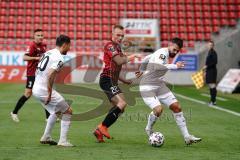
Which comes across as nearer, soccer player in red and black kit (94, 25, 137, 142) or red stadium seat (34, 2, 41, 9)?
soccer player in red and black kit (94, 25, 137, 142)

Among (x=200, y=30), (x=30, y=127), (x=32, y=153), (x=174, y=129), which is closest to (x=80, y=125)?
(x=30, y=127)

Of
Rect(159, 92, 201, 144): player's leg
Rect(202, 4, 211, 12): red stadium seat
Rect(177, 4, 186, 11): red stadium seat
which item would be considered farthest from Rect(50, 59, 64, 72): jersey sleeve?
Rect(202, 4, 211, 12): red stadium seat

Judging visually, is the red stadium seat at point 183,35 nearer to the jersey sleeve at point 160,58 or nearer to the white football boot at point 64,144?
the jersey sleeve at point 160,58

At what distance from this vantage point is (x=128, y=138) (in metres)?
11.4

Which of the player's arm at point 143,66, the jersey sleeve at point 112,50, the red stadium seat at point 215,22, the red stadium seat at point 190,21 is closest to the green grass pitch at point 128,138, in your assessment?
the player's arm at point 143,66

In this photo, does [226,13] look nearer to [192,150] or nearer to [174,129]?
[174,129]

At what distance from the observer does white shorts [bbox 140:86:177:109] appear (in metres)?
10.9

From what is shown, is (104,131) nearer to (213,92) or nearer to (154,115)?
(154,115)

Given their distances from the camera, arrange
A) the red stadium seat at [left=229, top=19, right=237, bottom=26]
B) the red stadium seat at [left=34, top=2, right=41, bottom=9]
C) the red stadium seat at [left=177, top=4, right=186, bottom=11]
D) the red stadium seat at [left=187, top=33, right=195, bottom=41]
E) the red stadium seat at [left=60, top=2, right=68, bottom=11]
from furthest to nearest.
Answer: the red stadium seat at [left=177, top=4, right=186, bottom=11]
the red stadium seat at [left=60, top=2, right=68, bottom=11]
the red stadium seat at [left=34, top=2, right=41, bottom=9]
the red stadium seat at [left=229, top=19, right=237, bottom=26]
the red stadium seat at [left=187, top=33, right=195, bottom=41]

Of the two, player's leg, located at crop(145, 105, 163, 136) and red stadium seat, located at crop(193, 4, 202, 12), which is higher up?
red stadium seat, located at crop(193, 4, 202, 12)

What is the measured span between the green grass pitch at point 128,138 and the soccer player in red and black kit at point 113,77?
1.04 ft

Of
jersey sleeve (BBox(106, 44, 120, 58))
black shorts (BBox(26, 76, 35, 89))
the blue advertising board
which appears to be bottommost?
the blue advertising board

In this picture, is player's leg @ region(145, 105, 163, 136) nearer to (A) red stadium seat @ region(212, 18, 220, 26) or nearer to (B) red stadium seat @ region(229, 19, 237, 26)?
(B) red stadium seat @ region(229, 19, 237, 26)

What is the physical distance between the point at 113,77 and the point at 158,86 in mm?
865
